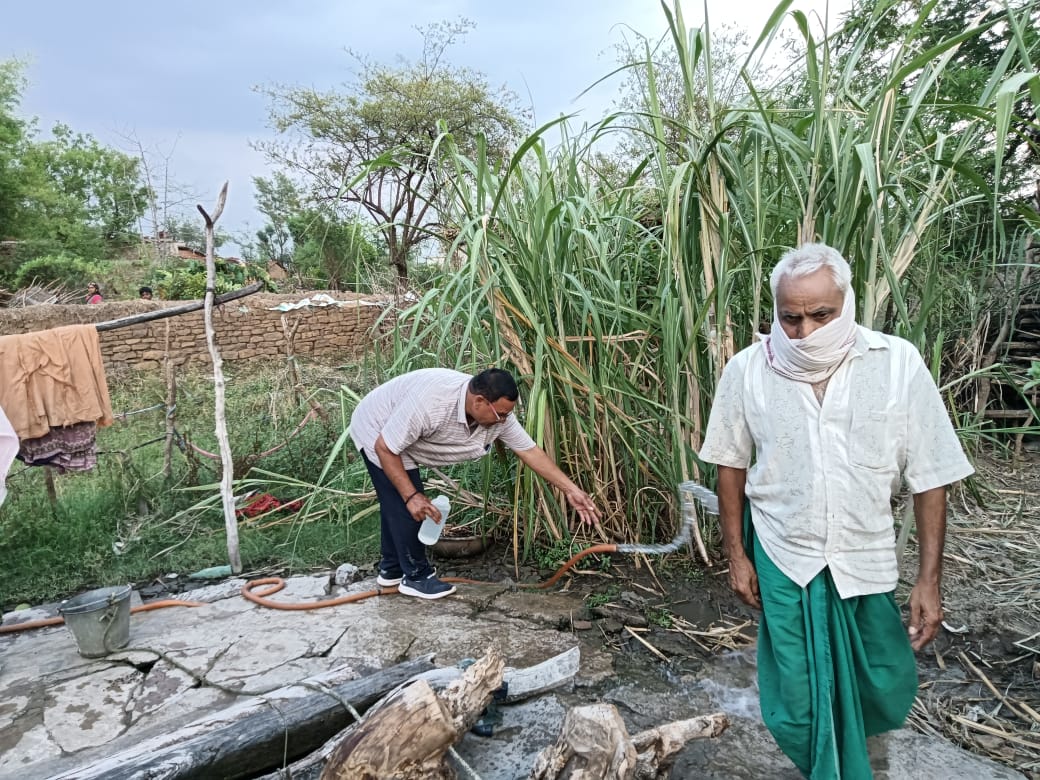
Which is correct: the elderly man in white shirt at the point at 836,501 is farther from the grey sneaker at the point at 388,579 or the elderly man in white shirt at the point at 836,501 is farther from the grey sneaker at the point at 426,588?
the grey sneaker at the point at 388,579

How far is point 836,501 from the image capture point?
1.45 meters

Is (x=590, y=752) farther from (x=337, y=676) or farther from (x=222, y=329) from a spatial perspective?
(x=222, y=329)

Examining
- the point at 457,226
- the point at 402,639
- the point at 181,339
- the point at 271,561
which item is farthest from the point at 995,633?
the point at 181,339

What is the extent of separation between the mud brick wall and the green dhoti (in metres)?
7.05

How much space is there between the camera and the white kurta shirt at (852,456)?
1414mm

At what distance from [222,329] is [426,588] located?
7855 millimetres

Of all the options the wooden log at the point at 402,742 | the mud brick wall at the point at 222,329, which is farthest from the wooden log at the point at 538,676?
the mud brick wall at the point at 222,329

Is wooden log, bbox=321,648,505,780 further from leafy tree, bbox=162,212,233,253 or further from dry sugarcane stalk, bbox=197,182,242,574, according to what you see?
leafy tree, bbox=162,212,233,253

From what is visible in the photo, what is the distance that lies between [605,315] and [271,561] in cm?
241

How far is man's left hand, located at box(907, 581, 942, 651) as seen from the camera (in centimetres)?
147

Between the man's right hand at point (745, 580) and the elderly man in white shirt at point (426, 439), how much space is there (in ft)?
3.59

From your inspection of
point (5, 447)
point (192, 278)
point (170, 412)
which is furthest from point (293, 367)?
point (192, 278)

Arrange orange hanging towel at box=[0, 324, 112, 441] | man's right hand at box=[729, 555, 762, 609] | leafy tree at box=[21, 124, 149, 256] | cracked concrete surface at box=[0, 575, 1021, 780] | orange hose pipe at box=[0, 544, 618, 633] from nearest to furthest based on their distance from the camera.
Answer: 1. man's right hand at box=[729, 555, 762, 609]
2. cracked concrete surface at box=[0, 575, 1021, 780]
3. orange hose pipe at box=[0, 544, 618, 633]
4. orange hanging towel at box=[0, 324, 112, 441]
5. leafy tree at box=[21, 124, 149, 256]

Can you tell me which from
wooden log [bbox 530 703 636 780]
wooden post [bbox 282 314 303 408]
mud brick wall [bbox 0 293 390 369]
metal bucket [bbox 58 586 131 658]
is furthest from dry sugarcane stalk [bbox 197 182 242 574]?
mud brick wall [bbox 0 293 390 369]
